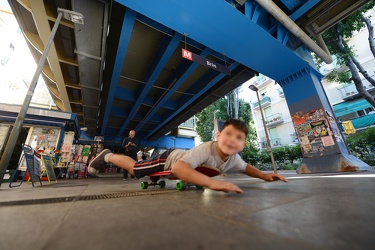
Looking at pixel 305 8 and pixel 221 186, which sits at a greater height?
pixel 305 8

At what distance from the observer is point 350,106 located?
45.3 feet

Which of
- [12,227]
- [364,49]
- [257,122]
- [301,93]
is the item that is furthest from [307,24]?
[257,122]

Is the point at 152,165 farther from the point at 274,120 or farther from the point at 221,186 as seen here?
the point at 274,120

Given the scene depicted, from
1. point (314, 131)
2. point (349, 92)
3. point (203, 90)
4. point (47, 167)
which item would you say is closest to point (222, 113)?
point (203, 90)

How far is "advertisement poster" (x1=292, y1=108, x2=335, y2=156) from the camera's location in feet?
15.5

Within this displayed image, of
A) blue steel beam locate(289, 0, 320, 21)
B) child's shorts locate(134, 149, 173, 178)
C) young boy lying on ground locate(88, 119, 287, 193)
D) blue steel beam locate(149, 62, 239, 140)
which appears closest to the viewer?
young boy lying on ground locate(88, 119, 287, 193)

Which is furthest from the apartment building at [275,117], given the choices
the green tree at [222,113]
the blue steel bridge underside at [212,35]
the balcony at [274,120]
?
the blue steel bridge underside at [212,35]

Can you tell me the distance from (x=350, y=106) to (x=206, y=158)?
734 inches

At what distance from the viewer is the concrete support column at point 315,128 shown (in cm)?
441

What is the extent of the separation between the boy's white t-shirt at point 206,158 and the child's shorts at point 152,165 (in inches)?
4.0

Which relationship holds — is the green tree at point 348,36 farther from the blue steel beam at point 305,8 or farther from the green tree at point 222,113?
the green tree at point 222,113

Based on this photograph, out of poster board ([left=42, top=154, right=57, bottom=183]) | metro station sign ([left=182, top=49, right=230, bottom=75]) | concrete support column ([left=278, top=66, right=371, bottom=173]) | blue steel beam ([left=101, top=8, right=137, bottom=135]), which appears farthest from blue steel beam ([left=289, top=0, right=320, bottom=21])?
poster board ([left=42, top=154, right=57, bottom=183])

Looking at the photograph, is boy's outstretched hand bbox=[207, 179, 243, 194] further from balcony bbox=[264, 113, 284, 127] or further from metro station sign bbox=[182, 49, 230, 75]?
balcony bbox=[264, 113, 284, 127]

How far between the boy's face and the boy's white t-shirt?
0.38 ft
